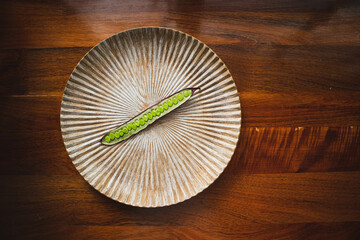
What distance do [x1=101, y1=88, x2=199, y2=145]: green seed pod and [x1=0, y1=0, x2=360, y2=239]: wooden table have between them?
231 mm

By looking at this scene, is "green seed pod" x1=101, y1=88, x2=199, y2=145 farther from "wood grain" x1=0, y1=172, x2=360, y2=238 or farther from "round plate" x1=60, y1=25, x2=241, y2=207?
"wood grain" x1=0, y1=172, x2=360, y2=238

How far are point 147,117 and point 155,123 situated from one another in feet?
0.14

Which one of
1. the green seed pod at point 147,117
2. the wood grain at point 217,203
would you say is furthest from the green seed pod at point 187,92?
the wood grain at point 217,203

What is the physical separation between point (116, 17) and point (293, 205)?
1.11 metres

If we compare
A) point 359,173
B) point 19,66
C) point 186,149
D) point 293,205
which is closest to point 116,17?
point 19,66

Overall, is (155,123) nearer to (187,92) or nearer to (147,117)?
(147,117)

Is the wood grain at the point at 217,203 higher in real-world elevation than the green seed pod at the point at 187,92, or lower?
lower

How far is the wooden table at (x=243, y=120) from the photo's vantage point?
3.21ft

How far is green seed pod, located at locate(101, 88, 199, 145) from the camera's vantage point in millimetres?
918

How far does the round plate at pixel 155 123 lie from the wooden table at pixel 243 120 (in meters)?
0.10

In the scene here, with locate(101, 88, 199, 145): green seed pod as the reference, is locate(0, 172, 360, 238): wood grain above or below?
below

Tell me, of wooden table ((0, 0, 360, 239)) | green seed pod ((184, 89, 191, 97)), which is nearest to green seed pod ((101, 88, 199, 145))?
green seed pod ((184, 89, 191, 97))

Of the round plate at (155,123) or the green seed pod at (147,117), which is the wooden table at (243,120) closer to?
the round plate at (155,123)

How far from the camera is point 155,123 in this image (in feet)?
3.08
